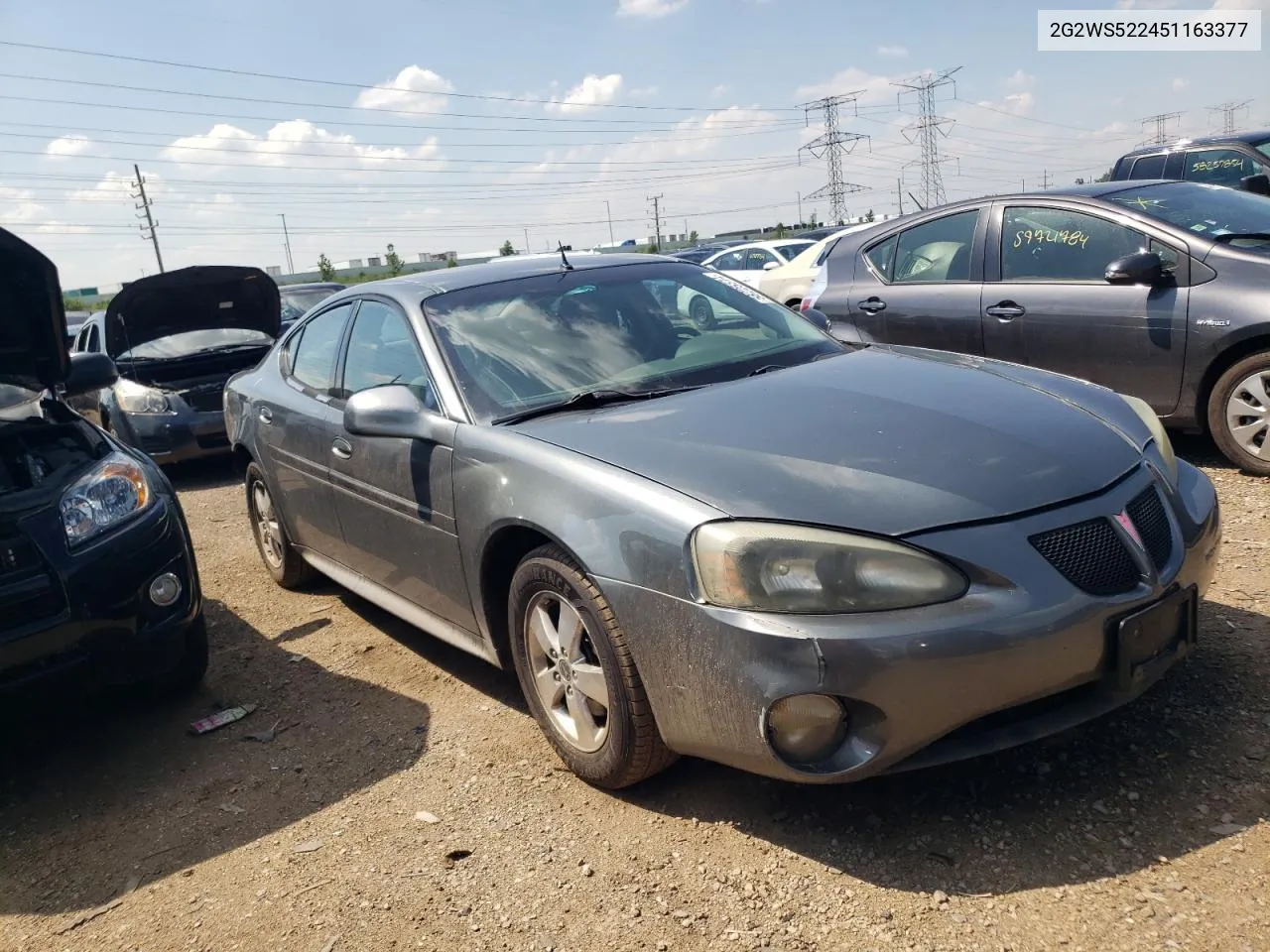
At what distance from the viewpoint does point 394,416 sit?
11.4 ft

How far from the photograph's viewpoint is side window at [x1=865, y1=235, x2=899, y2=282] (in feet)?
22.3

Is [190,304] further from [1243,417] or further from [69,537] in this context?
[1243,417]

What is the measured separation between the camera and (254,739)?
3.78 m

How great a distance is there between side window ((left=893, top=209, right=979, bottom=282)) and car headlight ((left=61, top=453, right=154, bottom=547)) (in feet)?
15.5

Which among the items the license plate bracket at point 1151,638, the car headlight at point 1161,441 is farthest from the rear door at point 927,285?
the license plate bracket at point 1151,638

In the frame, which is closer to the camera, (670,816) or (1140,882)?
(1140,882)

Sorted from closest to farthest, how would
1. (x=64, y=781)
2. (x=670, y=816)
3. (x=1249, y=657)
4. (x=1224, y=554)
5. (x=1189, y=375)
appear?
(x=670, y=816) < (x=1249, y=657) < (x=64, y=781) < (x=1224, y=554) < (x=1189, y=375)

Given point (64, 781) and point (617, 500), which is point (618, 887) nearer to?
point (617, 500)

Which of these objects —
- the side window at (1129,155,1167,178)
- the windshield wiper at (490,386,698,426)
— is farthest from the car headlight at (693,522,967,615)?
the side window at (1129,155,1167,178)

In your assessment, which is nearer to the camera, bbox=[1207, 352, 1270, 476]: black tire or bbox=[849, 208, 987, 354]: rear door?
bbox=[1207, 352, 1270, 476]: black tire

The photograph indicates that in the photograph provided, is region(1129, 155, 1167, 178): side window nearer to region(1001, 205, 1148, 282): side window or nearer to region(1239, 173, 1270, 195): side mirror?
region(1239, 173, 1270, 195): side mirror

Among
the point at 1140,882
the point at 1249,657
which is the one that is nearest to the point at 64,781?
the point at 1140,882

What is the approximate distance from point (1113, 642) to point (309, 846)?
224cm

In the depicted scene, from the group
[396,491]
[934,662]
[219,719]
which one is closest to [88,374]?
[219,719]
